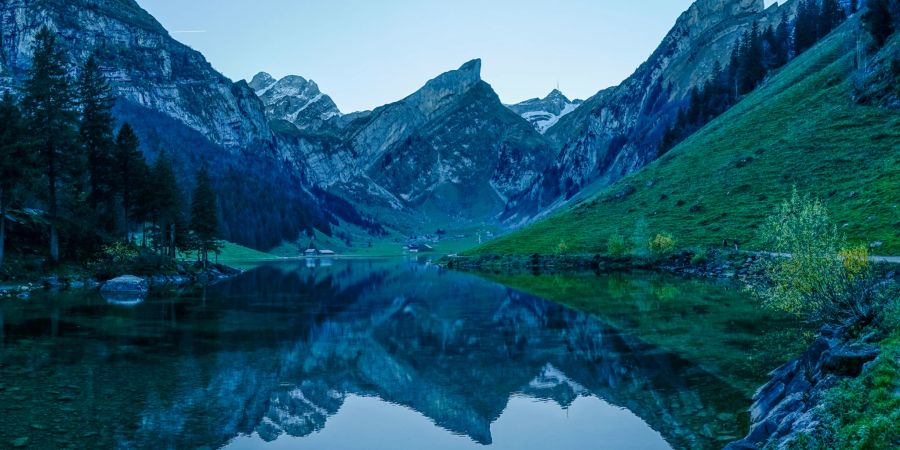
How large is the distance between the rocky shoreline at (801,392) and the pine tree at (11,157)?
238 ft

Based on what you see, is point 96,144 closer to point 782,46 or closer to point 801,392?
point 801,392

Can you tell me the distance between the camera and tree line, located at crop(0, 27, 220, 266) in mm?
66062

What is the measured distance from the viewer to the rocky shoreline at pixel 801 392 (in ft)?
53.6

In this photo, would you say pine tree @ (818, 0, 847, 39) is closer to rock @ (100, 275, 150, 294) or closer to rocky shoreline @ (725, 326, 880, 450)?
rocky shoreline @ (725, 326, 880, 450)

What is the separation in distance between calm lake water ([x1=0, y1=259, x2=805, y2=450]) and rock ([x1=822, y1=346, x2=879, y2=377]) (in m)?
3.81

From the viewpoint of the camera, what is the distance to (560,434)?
72.2 ft

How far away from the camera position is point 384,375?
31422 mm

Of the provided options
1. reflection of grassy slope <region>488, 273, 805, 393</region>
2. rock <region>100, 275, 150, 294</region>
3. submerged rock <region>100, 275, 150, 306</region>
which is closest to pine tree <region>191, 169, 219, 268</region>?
submerged rock <region>100, 275, 150, 306</region>

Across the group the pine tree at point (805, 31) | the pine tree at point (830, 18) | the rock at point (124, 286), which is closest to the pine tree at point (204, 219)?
the rock at point (124, 286)

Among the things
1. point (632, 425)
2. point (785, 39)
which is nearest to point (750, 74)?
point (785, 39)

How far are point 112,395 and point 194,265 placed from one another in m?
89.0

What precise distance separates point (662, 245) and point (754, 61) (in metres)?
107

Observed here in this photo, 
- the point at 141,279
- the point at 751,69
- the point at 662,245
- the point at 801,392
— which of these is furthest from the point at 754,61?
the point at 801,392

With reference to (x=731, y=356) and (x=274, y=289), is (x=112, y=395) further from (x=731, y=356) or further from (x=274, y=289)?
(x=274, y=289)
